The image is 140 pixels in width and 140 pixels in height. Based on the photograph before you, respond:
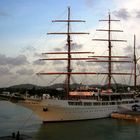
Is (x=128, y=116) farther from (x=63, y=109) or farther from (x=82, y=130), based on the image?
(x=82, y=130)

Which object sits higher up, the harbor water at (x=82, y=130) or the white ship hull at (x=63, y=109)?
the white ship hull at (x=63, y=109)

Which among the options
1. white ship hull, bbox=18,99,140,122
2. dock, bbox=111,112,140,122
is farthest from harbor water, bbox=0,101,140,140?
dock, bbox=111,112,140,122

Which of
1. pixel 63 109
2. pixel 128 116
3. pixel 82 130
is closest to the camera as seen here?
pixel 82 130

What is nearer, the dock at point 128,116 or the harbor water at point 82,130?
the harbor water at point 82,130

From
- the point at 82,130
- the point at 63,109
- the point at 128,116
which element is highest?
the point at 63,109

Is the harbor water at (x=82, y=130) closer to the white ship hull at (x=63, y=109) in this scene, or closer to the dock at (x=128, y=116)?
the white ship hull at (x=63, y=109)

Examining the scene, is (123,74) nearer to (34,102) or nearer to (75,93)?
(75,93)

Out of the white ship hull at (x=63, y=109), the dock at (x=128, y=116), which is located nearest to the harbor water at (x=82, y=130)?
the white ship hull at (x=63, y=109)

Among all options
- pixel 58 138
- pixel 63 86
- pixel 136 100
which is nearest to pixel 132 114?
pixel 136 100

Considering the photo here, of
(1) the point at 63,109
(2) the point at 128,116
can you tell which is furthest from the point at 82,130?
(2) the point at 128,116

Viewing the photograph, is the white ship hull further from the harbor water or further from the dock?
the dock

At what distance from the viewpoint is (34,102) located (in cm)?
5109

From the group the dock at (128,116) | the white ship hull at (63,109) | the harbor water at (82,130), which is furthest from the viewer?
the dock at (128,116)

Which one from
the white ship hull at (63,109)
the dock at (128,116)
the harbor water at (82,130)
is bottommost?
the harbor water at (82,130)
